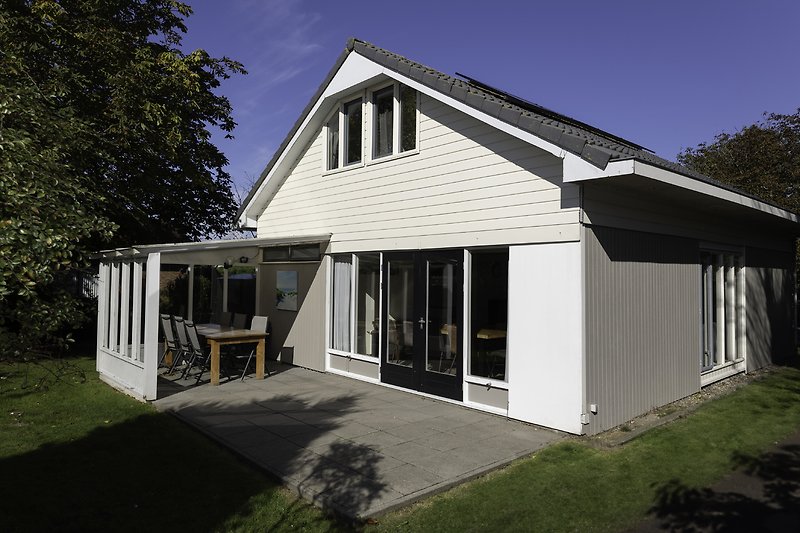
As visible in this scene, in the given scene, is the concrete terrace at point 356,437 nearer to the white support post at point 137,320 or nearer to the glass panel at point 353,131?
the white support post at point 137,320

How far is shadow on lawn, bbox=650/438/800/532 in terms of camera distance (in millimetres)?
4246

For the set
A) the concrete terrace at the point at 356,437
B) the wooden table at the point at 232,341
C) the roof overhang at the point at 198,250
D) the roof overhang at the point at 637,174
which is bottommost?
the concrete terrace at the point at 356,437

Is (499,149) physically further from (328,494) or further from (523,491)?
(328,494)

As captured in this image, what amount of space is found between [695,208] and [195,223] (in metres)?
13.8

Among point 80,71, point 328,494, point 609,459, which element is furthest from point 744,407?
point 80,71

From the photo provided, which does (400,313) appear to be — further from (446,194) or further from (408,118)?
(408,118)

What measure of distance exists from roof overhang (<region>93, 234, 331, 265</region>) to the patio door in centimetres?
220

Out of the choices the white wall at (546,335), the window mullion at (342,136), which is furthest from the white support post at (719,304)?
the window mullion at (342,136)

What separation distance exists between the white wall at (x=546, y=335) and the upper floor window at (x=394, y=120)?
293cm

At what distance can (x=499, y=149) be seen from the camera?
7.29m

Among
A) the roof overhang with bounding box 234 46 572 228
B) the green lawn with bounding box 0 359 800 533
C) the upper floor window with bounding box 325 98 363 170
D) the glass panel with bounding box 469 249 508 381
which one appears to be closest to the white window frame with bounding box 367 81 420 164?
the roof overhang with bounding box 234 46 572 228

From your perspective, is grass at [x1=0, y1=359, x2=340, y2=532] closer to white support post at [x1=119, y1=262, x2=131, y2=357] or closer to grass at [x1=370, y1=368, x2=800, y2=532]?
grass at [x1=370, y1=368, x2=800, y2=532]

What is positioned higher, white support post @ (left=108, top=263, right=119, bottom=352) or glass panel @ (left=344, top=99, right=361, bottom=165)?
glass panel @ (left=344, top=99, right=361, bottom=165)

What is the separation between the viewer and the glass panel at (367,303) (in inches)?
373
